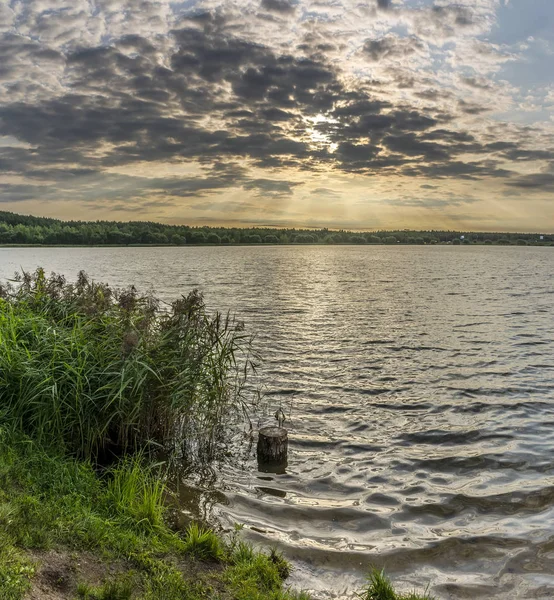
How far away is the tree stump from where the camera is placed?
9039mm

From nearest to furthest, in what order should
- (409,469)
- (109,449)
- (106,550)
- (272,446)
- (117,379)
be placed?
(106,550)
(117,379)
(109,449)
(272,446)
(409,469)

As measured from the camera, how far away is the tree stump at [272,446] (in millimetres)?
9039

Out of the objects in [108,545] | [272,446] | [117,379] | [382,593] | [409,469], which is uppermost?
[117,379]

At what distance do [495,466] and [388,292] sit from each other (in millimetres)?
32315

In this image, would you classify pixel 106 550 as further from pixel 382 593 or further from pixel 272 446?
pixel 272 446

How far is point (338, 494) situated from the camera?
8.24m

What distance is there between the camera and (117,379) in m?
8.08

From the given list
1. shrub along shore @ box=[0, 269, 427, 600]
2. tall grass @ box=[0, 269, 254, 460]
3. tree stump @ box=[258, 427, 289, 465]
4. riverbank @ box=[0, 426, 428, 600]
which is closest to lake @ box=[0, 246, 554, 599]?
tree stump @ box=[258, 427, 289, 465]

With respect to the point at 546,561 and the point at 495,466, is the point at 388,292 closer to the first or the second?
the point at 495,466

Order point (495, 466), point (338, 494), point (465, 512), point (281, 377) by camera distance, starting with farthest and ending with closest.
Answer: point (281, 377) < point (495, 466) < point (338, 494) < point (465, 512)

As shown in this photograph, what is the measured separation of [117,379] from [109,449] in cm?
147

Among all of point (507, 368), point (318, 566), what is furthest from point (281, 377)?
point (318, 566)

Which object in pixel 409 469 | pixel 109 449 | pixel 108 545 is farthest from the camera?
pixel 409 469

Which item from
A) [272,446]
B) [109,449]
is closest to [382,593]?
[272,446]
